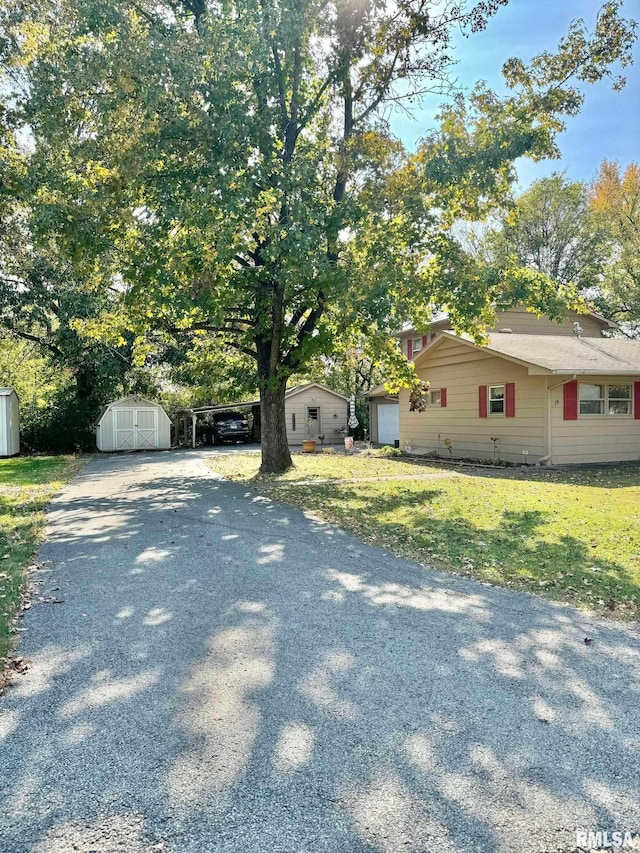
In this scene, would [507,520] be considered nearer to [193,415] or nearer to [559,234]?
[193,415]

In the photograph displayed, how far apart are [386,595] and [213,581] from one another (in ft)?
5.39

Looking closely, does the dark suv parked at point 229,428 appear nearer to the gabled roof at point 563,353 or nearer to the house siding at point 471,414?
the house siding at point 471,414

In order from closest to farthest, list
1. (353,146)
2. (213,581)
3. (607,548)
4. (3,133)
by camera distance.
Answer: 1. (213,581)
2. (607,548)
3. (3,133)
4. (353,146)

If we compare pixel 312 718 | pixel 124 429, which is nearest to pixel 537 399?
pixel 312 718

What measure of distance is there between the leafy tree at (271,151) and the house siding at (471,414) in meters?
4.00

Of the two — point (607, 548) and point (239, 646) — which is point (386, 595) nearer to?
point (239, 646)

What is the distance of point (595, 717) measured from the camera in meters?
2.92

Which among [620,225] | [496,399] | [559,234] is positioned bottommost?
[496,399]

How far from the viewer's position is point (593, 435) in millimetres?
15703

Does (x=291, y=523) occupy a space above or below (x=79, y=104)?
below

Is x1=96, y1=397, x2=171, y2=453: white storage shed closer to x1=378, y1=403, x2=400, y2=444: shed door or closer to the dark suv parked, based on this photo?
the dark suv parked

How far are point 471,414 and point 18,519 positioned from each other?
43.4ft

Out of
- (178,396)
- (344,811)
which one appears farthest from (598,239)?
(344,811)

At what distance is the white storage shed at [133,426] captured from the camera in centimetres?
2586
